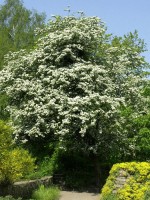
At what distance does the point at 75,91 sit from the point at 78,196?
550 centimetres

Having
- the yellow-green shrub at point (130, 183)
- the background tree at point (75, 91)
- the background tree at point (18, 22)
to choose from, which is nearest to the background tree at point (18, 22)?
the background tree at point (18, 22)

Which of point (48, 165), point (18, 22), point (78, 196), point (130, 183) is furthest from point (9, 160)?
point (18, 22)

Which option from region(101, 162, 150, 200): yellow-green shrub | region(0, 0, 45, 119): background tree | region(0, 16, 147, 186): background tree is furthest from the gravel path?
region(0, 0, 45, 119): background tree

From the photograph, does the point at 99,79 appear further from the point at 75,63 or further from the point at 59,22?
the point at 59,22

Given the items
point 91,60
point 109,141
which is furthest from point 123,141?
point 91,60

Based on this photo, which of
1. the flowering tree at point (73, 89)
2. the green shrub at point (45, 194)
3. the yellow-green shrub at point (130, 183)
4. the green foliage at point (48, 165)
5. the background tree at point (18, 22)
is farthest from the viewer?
the background tree at point (18, 22)

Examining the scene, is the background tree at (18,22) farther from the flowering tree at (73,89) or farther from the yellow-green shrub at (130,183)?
the yellow-green shrub at (130,183)

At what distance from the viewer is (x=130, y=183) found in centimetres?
1627

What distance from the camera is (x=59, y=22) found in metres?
24.3

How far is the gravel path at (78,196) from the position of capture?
1986 cm

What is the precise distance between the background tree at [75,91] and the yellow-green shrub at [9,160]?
135 inches

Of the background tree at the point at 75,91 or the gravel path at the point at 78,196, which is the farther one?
the background tree at the point at 75,91

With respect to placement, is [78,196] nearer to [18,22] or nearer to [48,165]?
[48,165]

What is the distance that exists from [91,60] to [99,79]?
2.20 m
